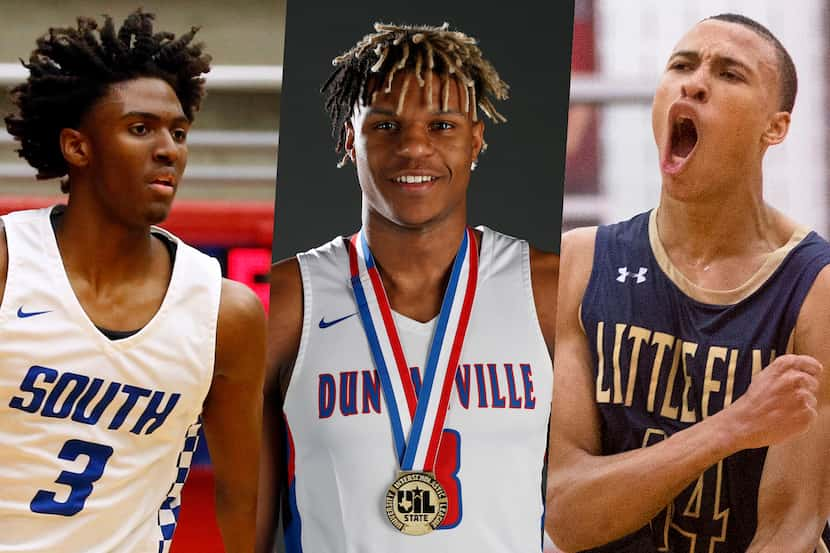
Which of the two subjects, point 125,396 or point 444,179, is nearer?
point 125,396

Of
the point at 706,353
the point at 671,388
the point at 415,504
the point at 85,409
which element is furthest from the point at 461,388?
the point at 85,409

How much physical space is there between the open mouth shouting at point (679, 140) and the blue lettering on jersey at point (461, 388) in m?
0.73

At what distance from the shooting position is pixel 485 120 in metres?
3.30

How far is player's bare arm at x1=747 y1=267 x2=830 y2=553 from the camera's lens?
2971 millimetres

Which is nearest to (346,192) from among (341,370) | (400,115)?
(400,115)

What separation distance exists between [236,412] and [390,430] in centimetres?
46

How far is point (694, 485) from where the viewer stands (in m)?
3.03

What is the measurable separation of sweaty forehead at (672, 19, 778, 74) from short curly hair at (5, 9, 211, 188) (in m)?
1.49

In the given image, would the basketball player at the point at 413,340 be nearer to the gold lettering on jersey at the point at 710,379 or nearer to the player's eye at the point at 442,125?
the player's eye at the point at 442,125

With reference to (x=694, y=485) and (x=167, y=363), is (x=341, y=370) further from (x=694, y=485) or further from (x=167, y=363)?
(x=694, y=485)

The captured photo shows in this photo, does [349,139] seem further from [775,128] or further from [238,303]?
[775,128]

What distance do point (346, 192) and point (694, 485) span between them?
4.37ft

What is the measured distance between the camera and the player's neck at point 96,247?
3.07 metres

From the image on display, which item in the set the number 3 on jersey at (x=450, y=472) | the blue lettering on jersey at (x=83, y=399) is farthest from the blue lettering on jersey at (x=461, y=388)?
the blue lettering on jersey at (x=83, y=399)
